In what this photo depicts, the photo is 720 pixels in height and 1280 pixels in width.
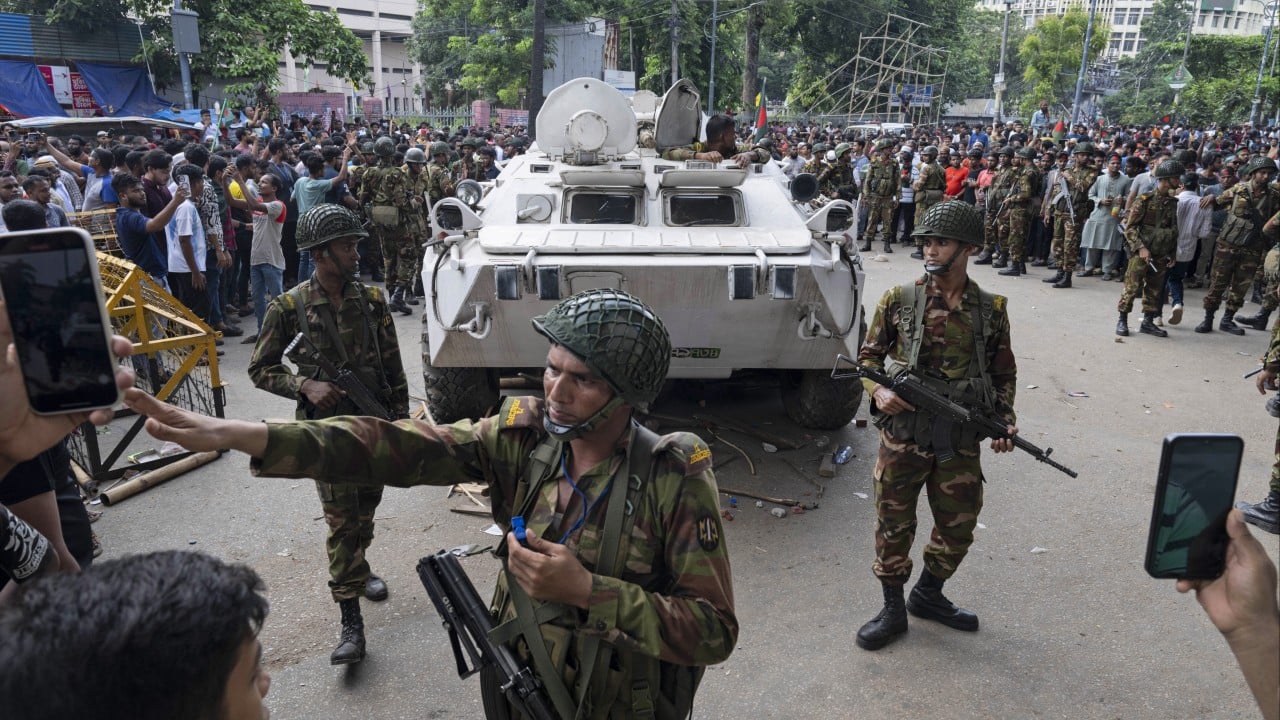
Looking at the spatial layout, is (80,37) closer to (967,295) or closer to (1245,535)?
(967,295)

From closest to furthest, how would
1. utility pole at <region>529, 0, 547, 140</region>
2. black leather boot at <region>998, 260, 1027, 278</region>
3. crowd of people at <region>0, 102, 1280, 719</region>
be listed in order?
crowd of people at <region>0, 102, 1280, 719</region>, black leather boot at <region>998, 260, 1027, 278</region>, utility pole at <region>529, 0, 547, 140</region>

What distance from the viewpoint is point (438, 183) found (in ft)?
33.1

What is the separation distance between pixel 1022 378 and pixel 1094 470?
1981 millimetres

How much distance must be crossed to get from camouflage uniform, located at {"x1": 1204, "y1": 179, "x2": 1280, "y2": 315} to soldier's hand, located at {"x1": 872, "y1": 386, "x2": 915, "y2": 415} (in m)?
7.05

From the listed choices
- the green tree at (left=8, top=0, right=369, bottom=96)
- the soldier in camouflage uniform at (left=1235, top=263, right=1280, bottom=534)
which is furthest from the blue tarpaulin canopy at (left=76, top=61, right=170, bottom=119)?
the soldier in camouflage uniform at (left=1235, top=263, right=1280, bottom=534)

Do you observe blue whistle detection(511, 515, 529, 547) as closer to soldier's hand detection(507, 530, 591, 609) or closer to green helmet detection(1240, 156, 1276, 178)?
soldier's hand detection(507, 530, 591, 609)

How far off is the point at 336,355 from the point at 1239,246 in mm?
8634

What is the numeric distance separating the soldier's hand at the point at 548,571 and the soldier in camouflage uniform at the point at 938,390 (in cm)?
219

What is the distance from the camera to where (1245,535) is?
1.33m

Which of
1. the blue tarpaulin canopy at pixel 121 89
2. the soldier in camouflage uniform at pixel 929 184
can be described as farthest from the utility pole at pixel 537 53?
the blue tarpaulin canopy at pixel 121 89

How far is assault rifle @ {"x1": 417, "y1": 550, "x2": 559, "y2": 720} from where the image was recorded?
6.05ft

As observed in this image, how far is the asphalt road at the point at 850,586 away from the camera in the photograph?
3.38 meters

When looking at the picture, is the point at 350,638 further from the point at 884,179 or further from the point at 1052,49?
the point at 1052,49

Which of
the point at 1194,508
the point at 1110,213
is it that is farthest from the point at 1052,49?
the point at 1194,508
